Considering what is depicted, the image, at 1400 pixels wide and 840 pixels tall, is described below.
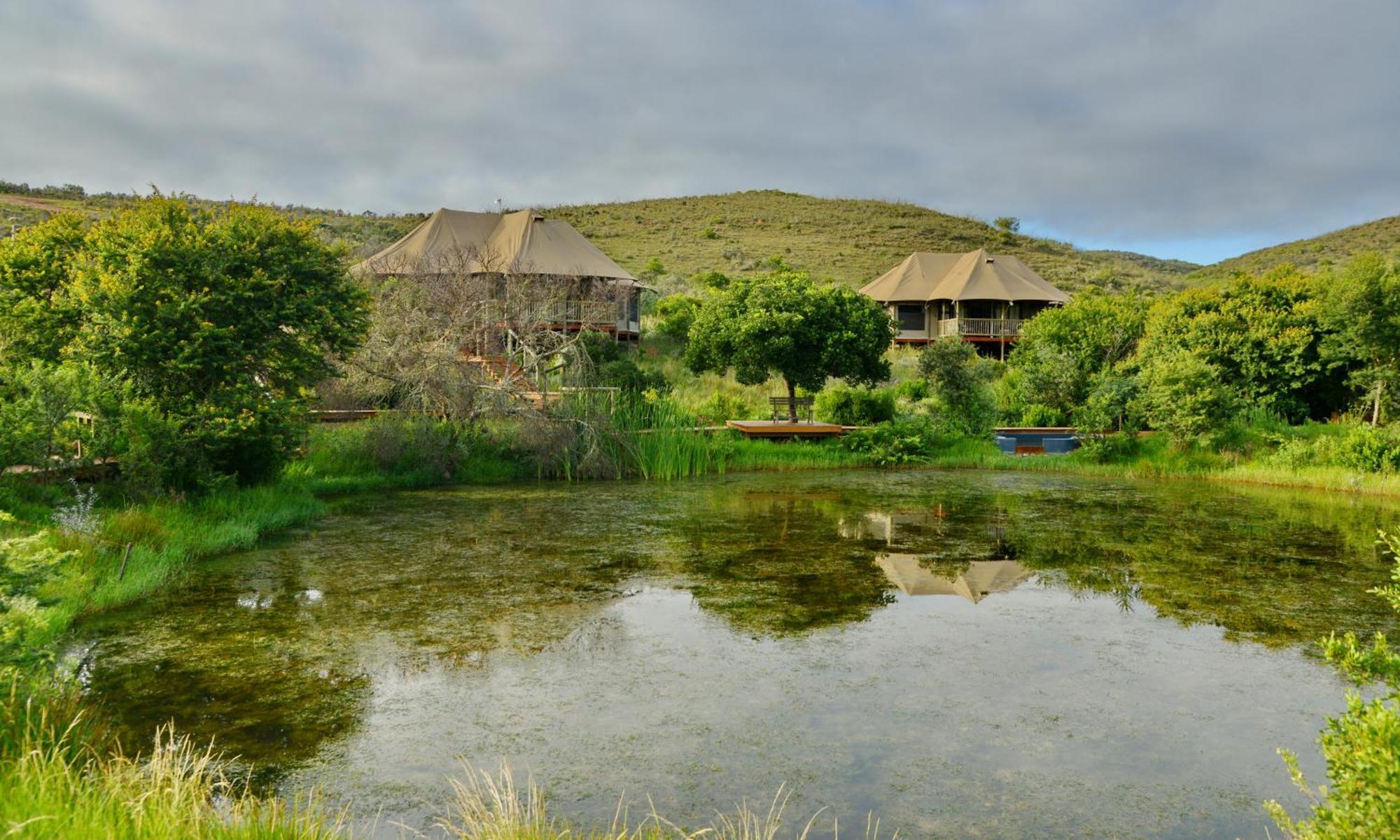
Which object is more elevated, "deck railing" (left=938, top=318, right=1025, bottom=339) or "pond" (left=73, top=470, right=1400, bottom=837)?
"deck railing" (left=938, top=318, right=1025, bottom=339)

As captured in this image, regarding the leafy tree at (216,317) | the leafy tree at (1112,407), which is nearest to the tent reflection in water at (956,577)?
the leafy tree at (216,317)

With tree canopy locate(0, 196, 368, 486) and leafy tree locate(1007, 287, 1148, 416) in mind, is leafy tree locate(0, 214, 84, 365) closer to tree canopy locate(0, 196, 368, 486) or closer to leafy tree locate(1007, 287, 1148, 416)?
tree canopy locate(0, 196, 368, 486)

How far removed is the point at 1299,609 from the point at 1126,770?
15.0 ft

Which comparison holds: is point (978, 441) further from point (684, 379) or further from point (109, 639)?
point (109, 639)

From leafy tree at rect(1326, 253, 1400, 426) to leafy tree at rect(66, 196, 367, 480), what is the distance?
57.0 feet

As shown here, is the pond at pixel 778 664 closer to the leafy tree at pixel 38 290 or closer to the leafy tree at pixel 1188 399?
the leafy tree at pixel 38 290

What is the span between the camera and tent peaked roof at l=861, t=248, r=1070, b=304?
38.5 metres

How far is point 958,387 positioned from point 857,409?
7.56 ft

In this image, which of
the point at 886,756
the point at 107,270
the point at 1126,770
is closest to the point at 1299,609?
the point at 1126,770

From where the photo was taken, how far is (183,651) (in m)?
7.05

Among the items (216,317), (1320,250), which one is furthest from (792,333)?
(1320,250)

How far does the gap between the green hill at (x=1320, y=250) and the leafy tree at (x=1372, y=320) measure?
3611 centimetres

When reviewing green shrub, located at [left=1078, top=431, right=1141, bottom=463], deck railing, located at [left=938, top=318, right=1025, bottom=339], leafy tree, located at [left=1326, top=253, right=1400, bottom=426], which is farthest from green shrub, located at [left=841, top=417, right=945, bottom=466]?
deck railing, located at [left=938, top=318, right=1025, bottom=339]

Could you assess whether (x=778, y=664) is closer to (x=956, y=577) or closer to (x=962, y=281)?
(x=956, y=577)
